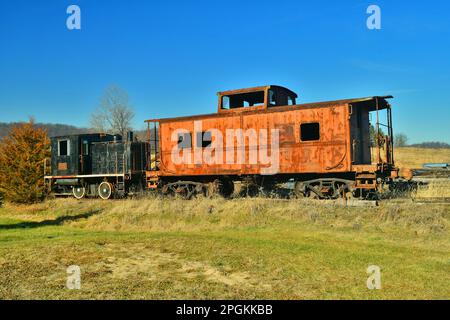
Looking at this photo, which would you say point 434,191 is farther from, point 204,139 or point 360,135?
point 204,139

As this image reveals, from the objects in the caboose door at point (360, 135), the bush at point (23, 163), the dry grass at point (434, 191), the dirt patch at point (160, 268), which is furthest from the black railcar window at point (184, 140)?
the bush at point (23, 163)

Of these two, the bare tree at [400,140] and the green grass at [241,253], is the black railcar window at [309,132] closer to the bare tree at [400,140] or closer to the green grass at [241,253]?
the green grass at [241,253]

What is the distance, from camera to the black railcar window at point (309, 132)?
644 inches

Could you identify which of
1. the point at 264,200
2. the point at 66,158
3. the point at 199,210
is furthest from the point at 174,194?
the point at 66,158

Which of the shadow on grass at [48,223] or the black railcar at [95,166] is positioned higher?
the black railcar at [95,166]

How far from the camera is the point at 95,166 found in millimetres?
24438

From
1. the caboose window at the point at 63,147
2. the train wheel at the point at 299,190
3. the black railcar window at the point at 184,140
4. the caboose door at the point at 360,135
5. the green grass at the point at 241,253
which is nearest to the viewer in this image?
the green grass at the point at 241,253

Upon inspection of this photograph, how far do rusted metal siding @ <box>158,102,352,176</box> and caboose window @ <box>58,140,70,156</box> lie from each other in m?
9.86

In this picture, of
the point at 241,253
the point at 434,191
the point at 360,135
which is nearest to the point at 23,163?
the point at 360,135

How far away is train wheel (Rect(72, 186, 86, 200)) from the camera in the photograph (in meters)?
24.1

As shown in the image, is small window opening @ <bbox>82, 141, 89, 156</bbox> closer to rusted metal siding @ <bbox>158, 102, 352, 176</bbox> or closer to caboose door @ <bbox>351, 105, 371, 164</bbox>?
rusted metal siding @ <bbox>158, 102, 352, 176</bbox>

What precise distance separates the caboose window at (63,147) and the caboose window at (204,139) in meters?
10.5

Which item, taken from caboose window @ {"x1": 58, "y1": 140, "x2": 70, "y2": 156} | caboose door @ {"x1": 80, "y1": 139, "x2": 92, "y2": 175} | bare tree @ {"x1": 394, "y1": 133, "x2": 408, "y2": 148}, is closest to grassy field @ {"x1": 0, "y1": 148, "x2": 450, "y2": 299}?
caboose door @ {"x1": 80, "y1": 139, "x2": 92, "y2": 175}
